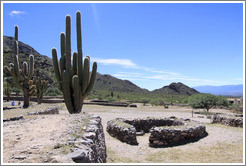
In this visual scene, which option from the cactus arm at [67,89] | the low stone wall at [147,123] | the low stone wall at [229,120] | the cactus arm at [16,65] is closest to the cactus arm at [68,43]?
the cactus arm at [67,89]

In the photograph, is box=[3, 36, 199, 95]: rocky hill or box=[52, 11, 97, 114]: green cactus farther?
box=[3, 36, 199, 95]: rocky hill

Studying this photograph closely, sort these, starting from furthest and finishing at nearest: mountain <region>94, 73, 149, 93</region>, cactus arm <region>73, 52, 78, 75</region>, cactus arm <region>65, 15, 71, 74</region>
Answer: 1. mountain <region>94, 73, 149, 93</region>
2. cactus arm <region>73, 52, 78, 75</region>
3. cactus arm <region>65, 15, 71, 74</region>

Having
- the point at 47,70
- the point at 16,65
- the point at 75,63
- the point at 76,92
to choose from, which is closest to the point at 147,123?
the point at 76,92

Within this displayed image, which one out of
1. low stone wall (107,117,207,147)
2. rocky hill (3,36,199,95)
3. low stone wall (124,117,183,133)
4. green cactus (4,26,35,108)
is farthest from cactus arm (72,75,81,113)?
rocky hill (3,36,199,95)

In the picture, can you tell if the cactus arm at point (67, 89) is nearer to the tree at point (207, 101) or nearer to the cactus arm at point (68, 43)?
the cactus arm at point (68, 43)

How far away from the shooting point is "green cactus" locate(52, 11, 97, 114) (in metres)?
14.7

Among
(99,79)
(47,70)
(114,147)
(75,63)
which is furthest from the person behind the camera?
(99,79)

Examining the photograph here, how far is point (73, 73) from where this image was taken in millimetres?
15523

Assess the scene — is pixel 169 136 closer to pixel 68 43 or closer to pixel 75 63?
pixel 75 63

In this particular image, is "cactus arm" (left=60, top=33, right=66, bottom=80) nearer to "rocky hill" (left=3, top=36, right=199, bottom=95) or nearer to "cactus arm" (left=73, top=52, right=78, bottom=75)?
"cactus arm" (left=73, top=52, right=78, bottom=75)

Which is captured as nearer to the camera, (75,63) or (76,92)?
(76,92)

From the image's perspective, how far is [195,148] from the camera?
401 inches

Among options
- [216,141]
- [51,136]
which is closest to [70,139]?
[51,136]

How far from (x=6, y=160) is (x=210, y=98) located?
2788cm
